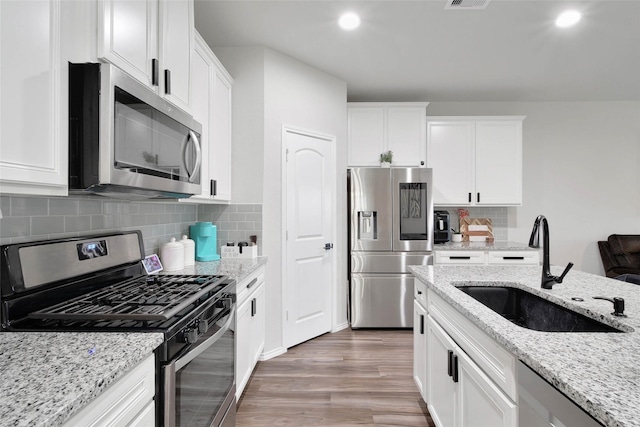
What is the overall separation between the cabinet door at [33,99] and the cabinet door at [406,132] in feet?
10.9

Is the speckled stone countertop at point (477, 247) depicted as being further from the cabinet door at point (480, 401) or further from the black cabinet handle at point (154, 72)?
the black cabinet handle at point (154, 72)

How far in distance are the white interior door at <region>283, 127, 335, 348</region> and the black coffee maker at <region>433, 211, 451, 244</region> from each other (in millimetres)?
1329

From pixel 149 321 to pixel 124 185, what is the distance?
0.50m

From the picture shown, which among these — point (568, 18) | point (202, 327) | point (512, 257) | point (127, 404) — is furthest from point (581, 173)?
point (127, 404)

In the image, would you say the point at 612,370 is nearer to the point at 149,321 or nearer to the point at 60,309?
the point at 149,321

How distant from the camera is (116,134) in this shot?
1204 millimetres

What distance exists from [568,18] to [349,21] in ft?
5.41

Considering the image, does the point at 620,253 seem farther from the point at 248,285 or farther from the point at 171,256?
the point at 171,256

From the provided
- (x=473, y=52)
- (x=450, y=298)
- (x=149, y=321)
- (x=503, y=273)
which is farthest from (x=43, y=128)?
(x=473, y=52)

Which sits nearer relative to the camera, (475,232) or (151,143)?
(151,143)

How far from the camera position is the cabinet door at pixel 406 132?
3.95 m

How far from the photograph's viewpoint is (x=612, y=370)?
0.80 metres

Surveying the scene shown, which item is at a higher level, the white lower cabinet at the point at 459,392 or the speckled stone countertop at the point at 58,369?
the speckled stone countertop at the point at 58,369

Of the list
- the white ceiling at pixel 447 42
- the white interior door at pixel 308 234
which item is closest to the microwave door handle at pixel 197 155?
the white ceiling at pixel 447 42
